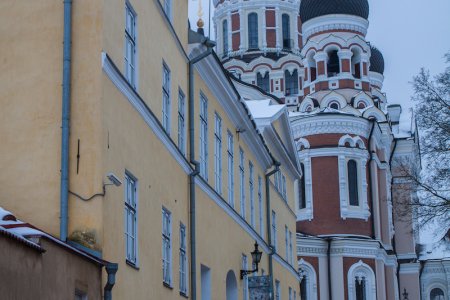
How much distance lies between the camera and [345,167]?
57.2 m

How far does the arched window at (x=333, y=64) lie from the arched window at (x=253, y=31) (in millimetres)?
13715

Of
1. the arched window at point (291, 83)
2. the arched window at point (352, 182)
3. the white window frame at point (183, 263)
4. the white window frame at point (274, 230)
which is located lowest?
the white window frame at point (183, 263)

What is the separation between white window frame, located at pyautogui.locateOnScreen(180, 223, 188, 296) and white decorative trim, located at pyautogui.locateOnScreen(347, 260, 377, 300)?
120ft

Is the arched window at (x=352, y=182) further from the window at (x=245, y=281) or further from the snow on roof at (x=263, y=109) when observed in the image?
the window at (x=245, y=281)

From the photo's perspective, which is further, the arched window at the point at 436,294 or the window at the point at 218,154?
the arched window at the point at 436,294

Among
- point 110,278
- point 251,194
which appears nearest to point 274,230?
point 251,194

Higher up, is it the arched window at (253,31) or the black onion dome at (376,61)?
the arched window at (253,31)

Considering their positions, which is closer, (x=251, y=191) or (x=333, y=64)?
(x=251, y=191)

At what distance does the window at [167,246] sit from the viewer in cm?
1827

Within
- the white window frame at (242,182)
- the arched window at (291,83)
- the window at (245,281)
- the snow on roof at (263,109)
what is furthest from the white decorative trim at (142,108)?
the arched window at (291,83)

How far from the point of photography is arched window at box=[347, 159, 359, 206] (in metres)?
57.5

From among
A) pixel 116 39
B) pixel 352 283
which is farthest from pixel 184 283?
pixel 352 283

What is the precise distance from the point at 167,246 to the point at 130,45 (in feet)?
12.6

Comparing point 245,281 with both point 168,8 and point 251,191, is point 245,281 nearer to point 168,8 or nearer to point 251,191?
point 251,191
